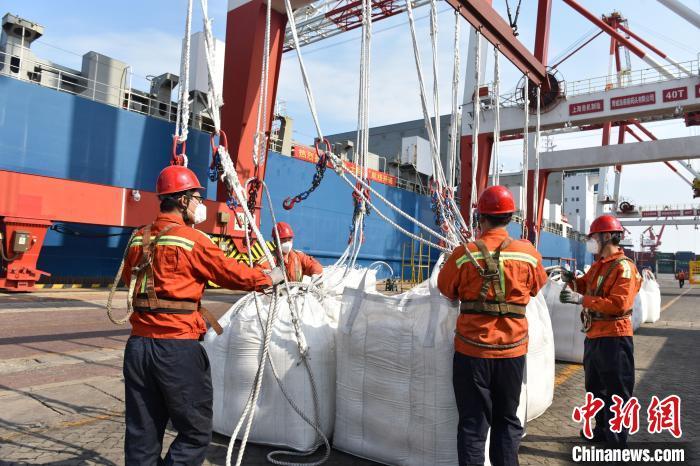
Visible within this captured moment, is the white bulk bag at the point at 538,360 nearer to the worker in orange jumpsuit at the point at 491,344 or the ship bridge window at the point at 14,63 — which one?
the worker in orange jumpsuit at the point at 491,344

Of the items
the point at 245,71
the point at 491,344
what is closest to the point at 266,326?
the point at 491,344

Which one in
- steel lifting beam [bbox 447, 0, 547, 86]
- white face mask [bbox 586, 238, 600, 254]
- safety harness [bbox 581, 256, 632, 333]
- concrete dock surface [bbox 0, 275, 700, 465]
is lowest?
concrete dock surface [bbox 0, 275, 700, 465]

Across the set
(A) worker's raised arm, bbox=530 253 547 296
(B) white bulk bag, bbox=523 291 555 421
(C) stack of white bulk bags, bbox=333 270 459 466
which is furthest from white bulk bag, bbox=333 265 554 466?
(B) white bulk bag, bbox=523 291 555 421

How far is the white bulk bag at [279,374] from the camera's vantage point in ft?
9.35

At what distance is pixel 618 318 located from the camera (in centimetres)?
299

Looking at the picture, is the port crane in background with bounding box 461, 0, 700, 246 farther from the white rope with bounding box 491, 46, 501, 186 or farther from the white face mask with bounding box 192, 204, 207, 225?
the white face mask with bounding box 192, 204, 207, 225

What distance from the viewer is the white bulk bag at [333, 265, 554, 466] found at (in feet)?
8.16

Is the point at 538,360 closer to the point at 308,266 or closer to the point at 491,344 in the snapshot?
the point at 491,344

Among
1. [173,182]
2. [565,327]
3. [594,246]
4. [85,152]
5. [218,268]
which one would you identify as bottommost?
[565,327]

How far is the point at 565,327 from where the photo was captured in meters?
6.07

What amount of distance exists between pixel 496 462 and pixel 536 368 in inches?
53.9

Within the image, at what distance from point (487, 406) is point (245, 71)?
33.2 feet

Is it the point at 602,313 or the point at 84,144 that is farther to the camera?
the point at 84,144

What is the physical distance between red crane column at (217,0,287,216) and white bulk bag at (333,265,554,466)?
780 centimetres
